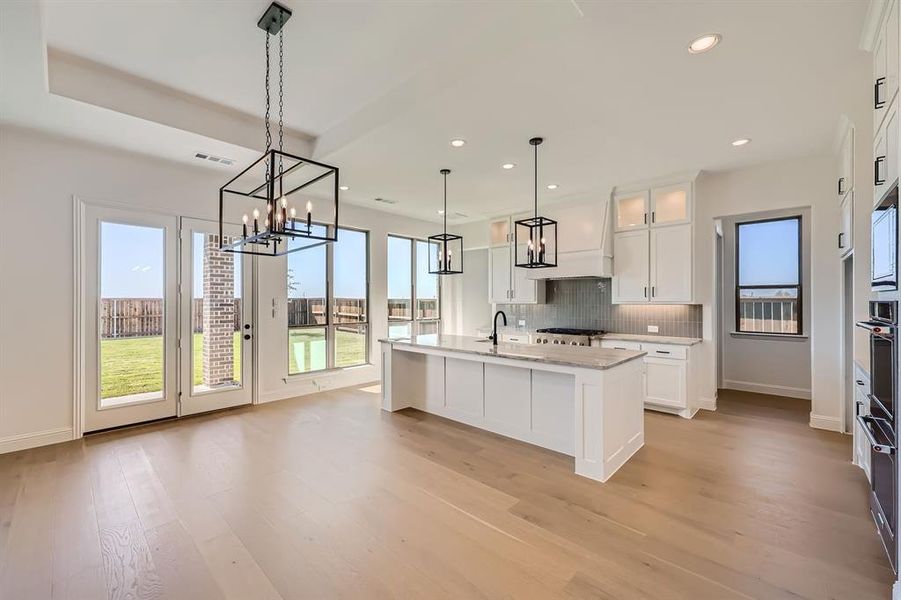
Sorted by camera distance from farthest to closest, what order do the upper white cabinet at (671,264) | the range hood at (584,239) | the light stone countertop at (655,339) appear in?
the range hood at (584,239)
the upper white cabinet at (671,264)
the light stone countertop at (655,339)

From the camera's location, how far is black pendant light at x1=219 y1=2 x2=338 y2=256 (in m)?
2.45

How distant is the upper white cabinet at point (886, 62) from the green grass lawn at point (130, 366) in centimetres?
620

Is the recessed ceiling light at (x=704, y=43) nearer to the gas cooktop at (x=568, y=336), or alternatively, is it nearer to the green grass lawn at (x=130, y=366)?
the gas cooktop at (x=568, y=336)

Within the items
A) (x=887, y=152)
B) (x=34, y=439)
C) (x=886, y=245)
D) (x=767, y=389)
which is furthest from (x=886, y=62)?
(x=34, y=439)

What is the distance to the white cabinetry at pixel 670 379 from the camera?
4.51m

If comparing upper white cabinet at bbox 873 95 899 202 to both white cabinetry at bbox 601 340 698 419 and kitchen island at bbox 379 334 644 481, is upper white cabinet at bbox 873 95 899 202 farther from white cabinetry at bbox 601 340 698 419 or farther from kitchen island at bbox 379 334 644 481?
white cabinetry at bbox 601 340 698 419

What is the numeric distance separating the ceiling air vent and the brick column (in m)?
0.93

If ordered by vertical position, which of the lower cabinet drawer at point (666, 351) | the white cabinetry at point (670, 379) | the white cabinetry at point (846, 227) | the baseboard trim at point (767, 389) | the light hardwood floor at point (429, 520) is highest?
the white cabinetry at point (846, 227)

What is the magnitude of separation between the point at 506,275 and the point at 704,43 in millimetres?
4603

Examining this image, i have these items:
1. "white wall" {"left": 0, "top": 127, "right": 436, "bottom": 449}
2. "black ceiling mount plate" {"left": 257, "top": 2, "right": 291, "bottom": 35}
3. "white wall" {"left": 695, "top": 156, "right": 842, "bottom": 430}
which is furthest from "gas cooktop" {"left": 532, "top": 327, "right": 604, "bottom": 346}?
"black ceiling mount plate" {"left": 257, "top": 2, "right": 291, "bottom": 35}

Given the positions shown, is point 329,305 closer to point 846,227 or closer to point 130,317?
point 130,317

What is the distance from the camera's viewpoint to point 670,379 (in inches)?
182

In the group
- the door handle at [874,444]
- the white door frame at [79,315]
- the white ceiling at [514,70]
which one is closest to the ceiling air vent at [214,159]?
the white ceiling at [514,70]

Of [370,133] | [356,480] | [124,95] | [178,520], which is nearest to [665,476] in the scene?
[356,480]
